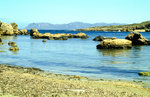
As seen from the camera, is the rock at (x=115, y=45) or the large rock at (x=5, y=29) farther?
the large rock at (x=5, y=29)

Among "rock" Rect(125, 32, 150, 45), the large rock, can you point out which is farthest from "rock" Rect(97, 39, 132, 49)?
the large rock

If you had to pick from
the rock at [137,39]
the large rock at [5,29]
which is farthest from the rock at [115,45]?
the large rock at [5,29]

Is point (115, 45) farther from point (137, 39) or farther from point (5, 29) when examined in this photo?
point (5, 29)

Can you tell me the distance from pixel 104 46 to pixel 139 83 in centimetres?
2813

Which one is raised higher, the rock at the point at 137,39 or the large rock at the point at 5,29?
the large rock at the point at 5,29

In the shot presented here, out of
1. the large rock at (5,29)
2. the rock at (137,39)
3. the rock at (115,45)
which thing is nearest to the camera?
the rock at (115,45)

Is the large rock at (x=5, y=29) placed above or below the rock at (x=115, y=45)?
above

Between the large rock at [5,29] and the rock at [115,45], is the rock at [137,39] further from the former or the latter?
the large rock at [5,29]

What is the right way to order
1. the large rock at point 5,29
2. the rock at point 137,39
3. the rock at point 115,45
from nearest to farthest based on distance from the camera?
1. the rock at point 115,45
2. the rock at point 137,39
3. the large rock at point 5,29

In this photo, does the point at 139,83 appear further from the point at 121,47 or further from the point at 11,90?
the point at 121,47

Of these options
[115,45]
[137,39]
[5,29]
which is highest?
[5,29]

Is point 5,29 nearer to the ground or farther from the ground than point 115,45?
farther from the ground

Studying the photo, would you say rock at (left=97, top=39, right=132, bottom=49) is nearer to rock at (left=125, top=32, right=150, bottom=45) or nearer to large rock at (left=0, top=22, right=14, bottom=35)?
rock at (left=125, top=32, right=150, bottom=45)

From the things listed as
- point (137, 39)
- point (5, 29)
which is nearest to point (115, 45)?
point (137, 39)
